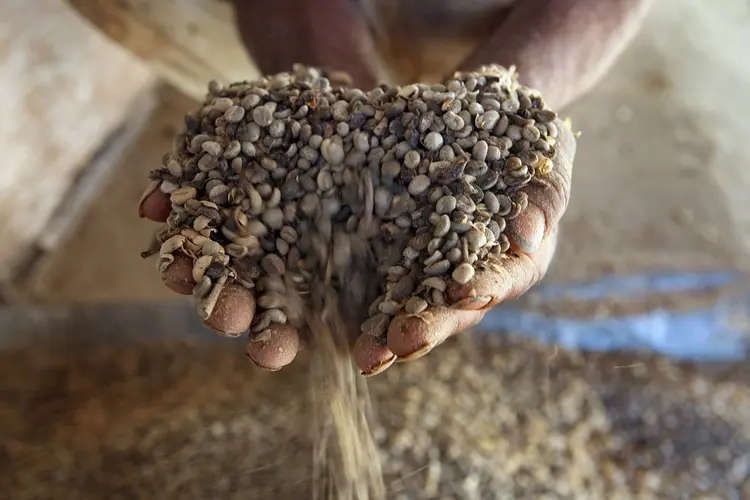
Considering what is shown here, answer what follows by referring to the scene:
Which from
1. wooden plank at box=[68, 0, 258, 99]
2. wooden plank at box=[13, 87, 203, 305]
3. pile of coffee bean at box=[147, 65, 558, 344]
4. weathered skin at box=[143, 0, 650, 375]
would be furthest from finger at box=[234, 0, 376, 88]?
wooden plank at box=[13, 87, 203, 305]

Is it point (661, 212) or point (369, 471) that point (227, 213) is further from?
point (661, 212)

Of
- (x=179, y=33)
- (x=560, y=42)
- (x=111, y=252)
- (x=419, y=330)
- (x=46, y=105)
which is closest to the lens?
(x=419, y=330)

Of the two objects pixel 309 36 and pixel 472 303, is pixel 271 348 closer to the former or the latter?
pixel 472 303

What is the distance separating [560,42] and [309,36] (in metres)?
0.40

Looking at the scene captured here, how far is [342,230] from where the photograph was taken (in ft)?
2.89

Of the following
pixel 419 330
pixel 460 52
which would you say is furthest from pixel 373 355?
pixel 460 52

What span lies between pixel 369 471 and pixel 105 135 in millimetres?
1309

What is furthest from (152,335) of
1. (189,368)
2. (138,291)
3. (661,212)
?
(661,212)

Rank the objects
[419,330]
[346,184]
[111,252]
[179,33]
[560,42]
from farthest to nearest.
A: [111,252], [179,33], [560,42], [346,184], [419,330]

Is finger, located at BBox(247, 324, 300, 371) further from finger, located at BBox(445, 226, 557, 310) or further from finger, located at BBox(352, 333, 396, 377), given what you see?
finger, located at BBox(445, 226, 557, 310)

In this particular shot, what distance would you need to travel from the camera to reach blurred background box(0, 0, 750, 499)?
3.96 ft

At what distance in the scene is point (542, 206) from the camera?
2.70 feet

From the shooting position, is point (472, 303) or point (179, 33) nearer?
point (472, 303)

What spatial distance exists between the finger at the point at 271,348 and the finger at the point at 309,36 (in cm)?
51
